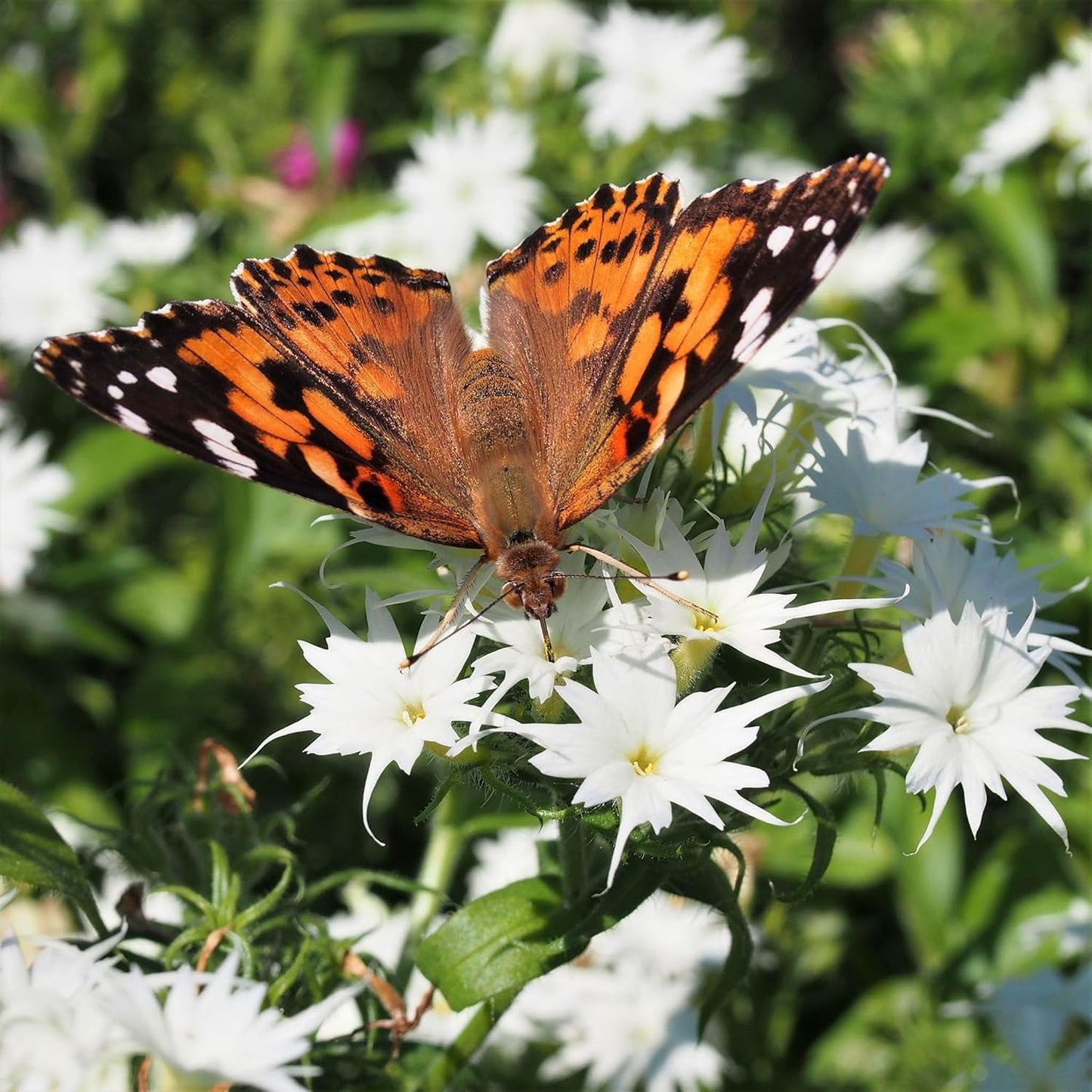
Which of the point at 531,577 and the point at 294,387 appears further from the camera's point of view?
the point at 294,387

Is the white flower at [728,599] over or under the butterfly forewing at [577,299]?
under

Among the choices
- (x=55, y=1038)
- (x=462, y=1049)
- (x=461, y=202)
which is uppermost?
(x=461, y=202)

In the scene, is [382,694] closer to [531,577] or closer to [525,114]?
[531,577]

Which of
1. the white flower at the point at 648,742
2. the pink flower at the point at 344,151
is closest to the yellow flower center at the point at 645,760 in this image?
the white flower at the point at 648,742

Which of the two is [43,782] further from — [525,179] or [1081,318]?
[1081,318]

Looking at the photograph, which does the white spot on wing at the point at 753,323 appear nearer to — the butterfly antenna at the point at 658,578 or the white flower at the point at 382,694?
the butterfly antenna at the point at 658,578

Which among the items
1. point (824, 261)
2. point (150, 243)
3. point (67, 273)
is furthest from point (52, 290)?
point (824, 261)
